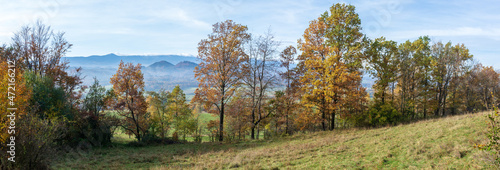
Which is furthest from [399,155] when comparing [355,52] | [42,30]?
[42,30]

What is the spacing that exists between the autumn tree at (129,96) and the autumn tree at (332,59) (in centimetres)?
2038

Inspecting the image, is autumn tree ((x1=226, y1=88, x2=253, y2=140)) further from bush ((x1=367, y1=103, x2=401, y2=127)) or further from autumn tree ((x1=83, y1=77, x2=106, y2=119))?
autumn tree ((x1=83, y1=77, x2=106, y2=119))

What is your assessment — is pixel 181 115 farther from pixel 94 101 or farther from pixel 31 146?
pixel 31 146

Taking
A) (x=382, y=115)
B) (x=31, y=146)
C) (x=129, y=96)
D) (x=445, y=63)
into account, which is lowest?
(x=31, y=146)

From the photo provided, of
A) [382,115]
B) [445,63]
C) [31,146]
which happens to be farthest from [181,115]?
[445,63]

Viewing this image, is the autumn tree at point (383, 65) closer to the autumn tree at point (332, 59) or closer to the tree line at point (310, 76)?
the tree line at point (310, 76)

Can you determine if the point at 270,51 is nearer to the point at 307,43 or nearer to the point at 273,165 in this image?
the point at 307,43

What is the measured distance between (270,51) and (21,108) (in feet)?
67.8

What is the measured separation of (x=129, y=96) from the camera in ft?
96.1

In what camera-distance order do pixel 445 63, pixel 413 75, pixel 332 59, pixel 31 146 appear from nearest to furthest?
pixel 31 146
pixel 332 59
pixel 413 75
pixel 445 63

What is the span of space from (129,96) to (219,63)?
43.7 ft

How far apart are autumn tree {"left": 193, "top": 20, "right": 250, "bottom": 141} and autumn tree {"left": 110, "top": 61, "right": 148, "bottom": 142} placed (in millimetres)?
8617

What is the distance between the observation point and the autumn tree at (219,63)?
995 inches

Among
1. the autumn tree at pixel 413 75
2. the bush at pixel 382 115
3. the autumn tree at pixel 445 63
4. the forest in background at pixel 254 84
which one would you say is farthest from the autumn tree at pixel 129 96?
the autumn tree at pixel 445 63
